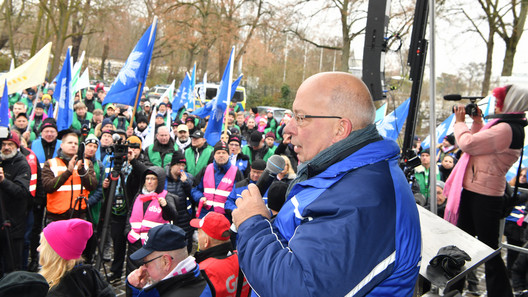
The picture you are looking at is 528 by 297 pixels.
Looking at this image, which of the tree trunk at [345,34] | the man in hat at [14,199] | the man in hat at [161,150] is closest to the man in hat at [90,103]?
the man in hat at [161,150]

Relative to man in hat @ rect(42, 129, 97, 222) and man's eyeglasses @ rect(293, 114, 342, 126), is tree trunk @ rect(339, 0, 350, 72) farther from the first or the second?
man's eyeglasses @ rect(293, 114, 342, 126)

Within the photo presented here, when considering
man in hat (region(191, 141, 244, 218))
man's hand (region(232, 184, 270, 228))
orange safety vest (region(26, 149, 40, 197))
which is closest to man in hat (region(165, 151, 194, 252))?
man in hat (region(191, 141, 244, 218))

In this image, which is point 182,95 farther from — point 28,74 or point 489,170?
point 489,170

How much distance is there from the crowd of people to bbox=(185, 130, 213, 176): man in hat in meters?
0.90

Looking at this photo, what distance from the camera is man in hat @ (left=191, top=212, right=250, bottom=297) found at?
9.71ft

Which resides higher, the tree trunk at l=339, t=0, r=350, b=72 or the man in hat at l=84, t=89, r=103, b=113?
the tree trunk at l=339, t=0, r=350, b=72

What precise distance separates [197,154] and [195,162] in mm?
172

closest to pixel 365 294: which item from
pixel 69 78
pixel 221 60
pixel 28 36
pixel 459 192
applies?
pixel 459 192

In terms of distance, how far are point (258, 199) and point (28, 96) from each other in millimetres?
15622

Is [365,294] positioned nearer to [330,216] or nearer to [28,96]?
[330,216]

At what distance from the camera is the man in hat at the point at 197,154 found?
7.73 meters

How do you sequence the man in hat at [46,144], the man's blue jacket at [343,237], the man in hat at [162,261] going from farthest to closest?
the man in hat at [46,144], the man in hat at [162,261], the man's blue jacket at [343,237]

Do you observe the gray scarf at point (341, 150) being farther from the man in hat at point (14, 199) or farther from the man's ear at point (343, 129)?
the man in hat at point (14, 199)

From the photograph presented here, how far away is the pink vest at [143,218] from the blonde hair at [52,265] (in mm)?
2261
